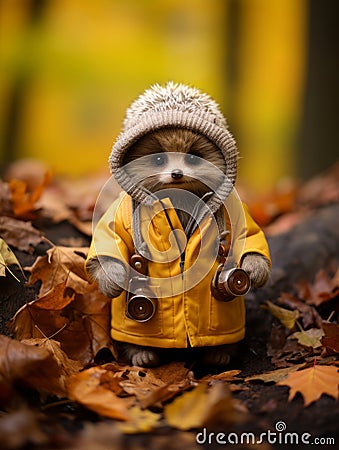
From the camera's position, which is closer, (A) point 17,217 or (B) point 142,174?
(B) point 142,174

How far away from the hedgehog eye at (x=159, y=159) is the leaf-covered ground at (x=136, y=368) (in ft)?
2.43

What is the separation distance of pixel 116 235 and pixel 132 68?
39.8 ft

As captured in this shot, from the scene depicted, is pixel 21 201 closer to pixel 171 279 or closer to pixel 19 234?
pixel 19 234

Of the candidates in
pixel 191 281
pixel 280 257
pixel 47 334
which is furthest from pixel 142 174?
pixel 280 257

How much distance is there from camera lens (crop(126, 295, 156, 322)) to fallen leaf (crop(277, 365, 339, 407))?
63cm

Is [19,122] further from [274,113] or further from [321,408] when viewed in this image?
[321,408]

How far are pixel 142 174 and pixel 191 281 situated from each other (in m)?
0.53

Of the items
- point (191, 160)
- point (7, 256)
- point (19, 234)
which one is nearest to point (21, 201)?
point (19, 234)

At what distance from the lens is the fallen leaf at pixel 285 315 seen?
10.0 feet

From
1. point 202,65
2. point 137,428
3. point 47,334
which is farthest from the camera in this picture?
point 202,65

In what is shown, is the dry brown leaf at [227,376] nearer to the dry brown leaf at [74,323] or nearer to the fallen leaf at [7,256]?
the dry brown leaf at [74,323]

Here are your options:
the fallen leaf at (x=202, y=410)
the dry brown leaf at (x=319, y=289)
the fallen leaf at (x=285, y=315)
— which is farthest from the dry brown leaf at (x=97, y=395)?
the dry brown leaf at (x=319, y=289)

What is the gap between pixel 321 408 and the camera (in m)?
2.13

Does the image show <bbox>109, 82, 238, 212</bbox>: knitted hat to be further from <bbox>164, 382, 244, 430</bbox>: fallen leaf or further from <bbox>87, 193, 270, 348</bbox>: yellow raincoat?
<bbox>164, 382, 244, 430</bbox>: fallen leaf
